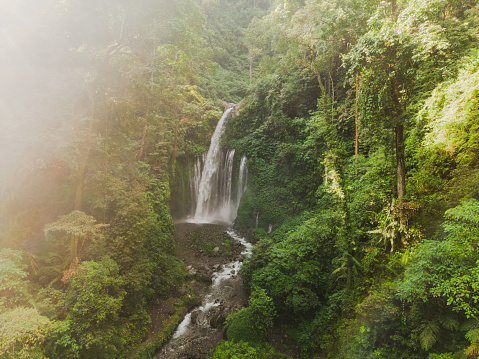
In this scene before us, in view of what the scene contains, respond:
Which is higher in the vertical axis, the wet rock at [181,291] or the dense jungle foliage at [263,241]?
the dense jungle foliage at [263,241]

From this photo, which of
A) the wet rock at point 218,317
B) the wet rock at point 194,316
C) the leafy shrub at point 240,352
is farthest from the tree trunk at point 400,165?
the wet rock at point 194,316

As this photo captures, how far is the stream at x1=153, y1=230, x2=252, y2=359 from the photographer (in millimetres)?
7914

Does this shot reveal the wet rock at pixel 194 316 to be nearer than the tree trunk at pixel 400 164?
No

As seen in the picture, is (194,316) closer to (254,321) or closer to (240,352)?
(254,321)

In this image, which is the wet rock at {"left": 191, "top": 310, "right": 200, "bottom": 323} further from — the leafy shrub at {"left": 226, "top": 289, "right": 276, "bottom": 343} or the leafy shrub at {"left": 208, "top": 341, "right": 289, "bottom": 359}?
the leafy shrub at {"left": 208, "top": 341, "right": 289, "bottom": 359}

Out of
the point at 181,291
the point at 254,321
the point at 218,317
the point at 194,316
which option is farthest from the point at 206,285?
the point at 254,321

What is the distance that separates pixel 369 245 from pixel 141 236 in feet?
26.3

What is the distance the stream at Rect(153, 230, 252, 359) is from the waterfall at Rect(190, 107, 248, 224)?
903 centimetres

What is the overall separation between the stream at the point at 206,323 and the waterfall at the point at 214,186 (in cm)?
903

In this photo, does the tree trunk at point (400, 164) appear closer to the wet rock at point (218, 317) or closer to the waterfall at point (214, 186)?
the wet rock at point (218, 317)

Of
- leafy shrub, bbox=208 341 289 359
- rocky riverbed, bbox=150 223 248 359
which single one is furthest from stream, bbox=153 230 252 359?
leafy shrub, bbox=208 341 289 359

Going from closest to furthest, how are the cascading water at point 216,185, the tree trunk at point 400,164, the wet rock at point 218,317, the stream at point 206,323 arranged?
the tree trunk at point 400,164 < the stream at point 206,323 < the wet rock at point 218,317 < the cascading water at point 216,185

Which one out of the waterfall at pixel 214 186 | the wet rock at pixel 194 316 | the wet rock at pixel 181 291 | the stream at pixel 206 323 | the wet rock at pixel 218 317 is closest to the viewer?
the stream at pixel 206 323

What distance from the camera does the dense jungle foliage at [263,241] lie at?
16.5ft
